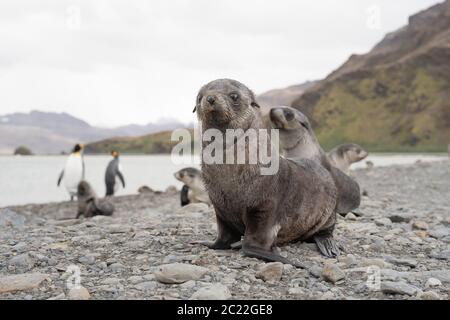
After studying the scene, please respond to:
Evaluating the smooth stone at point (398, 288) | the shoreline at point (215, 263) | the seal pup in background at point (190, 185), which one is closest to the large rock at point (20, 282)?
the shoreline at point (215, 263)

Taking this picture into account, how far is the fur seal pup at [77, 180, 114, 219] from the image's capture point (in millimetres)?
12867

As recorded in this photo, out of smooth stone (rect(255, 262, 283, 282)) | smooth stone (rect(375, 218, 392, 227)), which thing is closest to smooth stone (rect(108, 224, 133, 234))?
smooth stone (rect(255, 262, 283, 282))

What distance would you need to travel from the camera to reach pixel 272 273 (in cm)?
439

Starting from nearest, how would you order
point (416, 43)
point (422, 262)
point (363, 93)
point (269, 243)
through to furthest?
point (269, 243) < point (422, 262) < point (363, 93) < point (416, 43)

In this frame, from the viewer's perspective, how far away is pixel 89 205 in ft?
42.9

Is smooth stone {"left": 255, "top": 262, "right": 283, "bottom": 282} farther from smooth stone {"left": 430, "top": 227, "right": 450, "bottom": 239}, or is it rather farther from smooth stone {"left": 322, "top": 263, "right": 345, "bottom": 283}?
smooth stone {"left": 430, "top": 227, "right": 450, "bottom": 239}

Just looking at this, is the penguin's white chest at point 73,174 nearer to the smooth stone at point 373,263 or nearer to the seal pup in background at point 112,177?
the seal pup in background at point 112,177

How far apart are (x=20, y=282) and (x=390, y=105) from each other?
11298 centimetres

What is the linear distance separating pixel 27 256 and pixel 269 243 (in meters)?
2.27

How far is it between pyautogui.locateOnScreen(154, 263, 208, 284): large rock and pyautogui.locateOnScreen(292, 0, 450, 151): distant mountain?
89.4 meters

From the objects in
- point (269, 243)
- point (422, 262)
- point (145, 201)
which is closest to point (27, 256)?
point (269, 243)

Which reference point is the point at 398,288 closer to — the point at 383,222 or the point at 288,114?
the point at 383,222

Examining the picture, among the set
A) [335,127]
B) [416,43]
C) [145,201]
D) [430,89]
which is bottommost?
[145,201]
